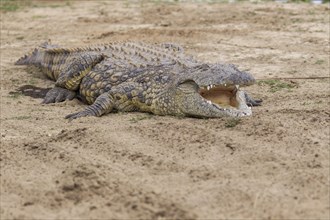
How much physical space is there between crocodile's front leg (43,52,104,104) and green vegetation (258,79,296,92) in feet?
5.94

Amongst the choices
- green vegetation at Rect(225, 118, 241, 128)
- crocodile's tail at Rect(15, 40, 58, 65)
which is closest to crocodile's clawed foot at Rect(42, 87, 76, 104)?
crocodile's tail at Rect(15, 40, 58, 65)

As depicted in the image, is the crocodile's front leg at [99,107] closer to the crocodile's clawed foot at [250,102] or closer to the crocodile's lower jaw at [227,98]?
the crocodile's lower jaw at [227,98]

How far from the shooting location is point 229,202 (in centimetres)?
413

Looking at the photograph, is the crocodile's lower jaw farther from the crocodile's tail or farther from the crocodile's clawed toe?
the crocodile's tail

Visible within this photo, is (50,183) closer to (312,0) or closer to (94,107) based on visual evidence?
(94,107)

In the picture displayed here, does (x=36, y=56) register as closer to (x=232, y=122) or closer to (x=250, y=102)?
(x=250, y=102)

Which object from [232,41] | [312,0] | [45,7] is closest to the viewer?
[232,41]

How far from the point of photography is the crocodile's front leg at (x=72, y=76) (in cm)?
751

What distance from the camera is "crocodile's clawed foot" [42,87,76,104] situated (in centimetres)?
766

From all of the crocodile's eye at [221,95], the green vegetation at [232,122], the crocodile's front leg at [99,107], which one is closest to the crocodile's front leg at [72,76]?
the crocodile's front leg at [99,107]

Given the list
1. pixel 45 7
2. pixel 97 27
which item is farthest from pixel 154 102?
pixel 45 7

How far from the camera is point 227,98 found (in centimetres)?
627

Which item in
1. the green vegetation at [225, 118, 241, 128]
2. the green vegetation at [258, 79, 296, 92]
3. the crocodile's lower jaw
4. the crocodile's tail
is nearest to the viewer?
the green vegetation at [225, 118, 241, 128]

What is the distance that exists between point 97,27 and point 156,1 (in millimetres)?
2551
